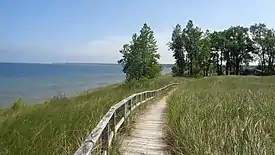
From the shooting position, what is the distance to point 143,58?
179 ft

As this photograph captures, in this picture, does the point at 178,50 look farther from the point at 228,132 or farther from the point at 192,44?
the point at 228,132

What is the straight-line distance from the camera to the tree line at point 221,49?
75000mm

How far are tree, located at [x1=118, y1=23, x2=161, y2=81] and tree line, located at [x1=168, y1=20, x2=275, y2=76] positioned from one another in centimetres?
2088

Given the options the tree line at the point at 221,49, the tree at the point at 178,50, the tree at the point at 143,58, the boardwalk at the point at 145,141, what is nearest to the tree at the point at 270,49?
the tree line at the point at 221,49

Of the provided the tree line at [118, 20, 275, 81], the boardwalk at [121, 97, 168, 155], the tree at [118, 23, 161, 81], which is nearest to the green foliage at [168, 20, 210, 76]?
the tree line at [118, 20, 275, 81]

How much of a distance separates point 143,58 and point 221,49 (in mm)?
33780

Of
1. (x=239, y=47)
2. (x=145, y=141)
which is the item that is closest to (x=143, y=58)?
(x=239, y=47)

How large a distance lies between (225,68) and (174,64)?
42.7 ft

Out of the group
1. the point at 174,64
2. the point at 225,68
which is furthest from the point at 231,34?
the point at 174,64

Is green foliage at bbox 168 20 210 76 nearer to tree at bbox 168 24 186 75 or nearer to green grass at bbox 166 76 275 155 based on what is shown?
tree at bbox 168 24 186 75

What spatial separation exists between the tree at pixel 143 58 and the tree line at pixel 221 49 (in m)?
20.9

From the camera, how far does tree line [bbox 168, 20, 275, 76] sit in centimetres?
7500

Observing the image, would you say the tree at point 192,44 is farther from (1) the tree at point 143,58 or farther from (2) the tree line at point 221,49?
(1) the tree at point 143,58

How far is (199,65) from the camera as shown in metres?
77.1
